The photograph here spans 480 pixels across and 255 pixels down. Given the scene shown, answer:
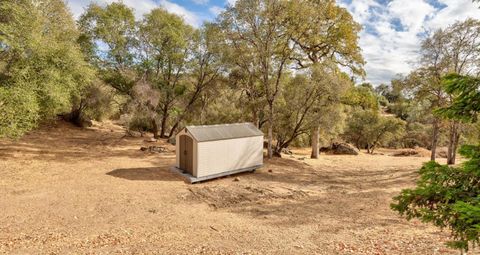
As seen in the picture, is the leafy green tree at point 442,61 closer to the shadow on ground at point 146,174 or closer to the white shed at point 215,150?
the white shed at point 215,150

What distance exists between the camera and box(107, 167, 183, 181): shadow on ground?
12153 mm

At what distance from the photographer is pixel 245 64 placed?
17891mm

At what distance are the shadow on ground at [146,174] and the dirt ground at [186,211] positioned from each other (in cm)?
5

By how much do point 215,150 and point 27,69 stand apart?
993cm

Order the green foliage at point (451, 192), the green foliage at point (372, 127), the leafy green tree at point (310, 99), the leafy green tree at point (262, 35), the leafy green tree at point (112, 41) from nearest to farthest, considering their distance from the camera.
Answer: the green foliage at point (451, 192) < the leafy green tree at point (262, 35) < the leafy green tree at point (310, 99) < the leafy green tree at point (112, 41) < the green foliage at point (372, 127)

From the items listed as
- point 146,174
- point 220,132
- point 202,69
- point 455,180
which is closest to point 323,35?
point 202,69

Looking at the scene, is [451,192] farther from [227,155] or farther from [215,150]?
[227,155]

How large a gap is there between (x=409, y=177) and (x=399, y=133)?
22.5 meters

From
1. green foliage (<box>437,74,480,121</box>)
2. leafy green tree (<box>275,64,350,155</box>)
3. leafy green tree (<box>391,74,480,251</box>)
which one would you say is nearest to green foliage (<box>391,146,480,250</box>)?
leafy green tree (<box>391,74,480,251</box>)

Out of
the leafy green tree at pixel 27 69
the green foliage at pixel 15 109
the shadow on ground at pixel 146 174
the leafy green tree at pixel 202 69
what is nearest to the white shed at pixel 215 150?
the shadow on ground at pixel 146 174

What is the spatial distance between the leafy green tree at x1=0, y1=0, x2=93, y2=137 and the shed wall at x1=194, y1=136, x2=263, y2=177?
8248mm

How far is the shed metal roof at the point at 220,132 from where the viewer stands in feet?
39.9

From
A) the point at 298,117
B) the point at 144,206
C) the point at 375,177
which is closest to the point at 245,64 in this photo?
the point at 298,117

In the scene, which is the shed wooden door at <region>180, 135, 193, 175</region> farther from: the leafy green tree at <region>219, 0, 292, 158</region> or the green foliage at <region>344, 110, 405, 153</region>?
the green foliage at <region>344, 110, 405, 153</region>
